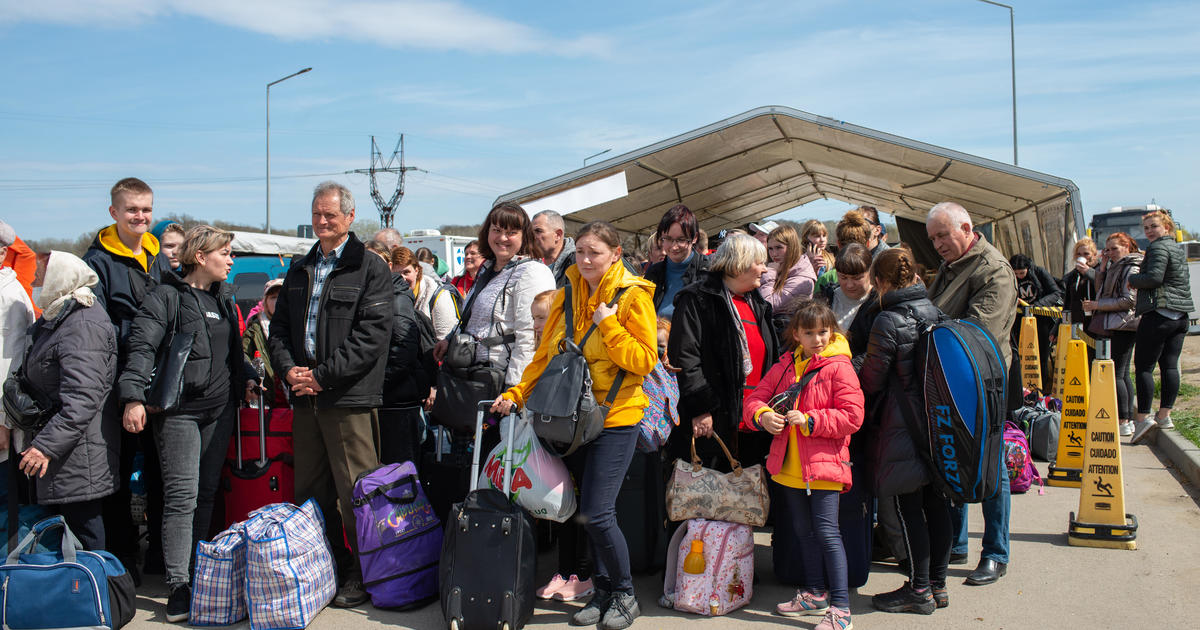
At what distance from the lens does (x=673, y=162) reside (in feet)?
31.3

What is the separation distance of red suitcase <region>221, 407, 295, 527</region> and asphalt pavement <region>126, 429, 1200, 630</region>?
614 mm

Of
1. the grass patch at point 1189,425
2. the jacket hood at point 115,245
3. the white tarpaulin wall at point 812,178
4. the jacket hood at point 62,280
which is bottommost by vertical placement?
the grass patch at point 1189,425

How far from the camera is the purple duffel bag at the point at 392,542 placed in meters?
4.14

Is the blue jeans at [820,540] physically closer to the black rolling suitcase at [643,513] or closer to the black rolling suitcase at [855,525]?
the black rolling suitcase at [855,525]

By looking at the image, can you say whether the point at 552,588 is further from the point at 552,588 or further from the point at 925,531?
the point at 925,531

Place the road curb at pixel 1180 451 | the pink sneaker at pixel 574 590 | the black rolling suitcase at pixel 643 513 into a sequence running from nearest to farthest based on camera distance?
the pink sneaker at pixel 574 590 < the black rolling suitcase at pixel 643 513 < the road curb at pixel 1180 451

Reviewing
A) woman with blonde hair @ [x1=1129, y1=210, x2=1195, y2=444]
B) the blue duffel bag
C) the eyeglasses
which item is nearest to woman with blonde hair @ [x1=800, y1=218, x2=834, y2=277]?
the eyeglasses

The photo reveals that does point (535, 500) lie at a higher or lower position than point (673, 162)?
lower

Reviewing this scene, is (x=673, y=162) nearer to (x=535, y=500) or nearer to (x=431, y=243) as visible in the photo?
(x=535, y=500)

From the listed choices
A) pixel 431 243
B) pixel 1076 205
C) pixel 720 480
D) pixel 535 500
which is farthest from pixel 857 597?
pixel 431 243

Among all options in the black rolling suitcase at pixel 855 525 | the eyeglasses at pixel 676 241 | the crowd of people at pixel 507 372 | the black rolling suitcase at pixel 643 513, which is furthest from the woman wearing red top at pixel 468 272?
the black rolling suitcase at pixel 855 525

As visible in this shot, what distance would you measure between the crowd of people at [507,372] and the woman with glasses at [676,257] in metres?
0.02

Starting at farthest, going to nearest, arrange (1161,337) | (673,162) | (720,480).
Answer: (673,162) → (1161,337) → (720,480)

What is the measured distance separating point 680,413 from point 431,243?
17.7m
